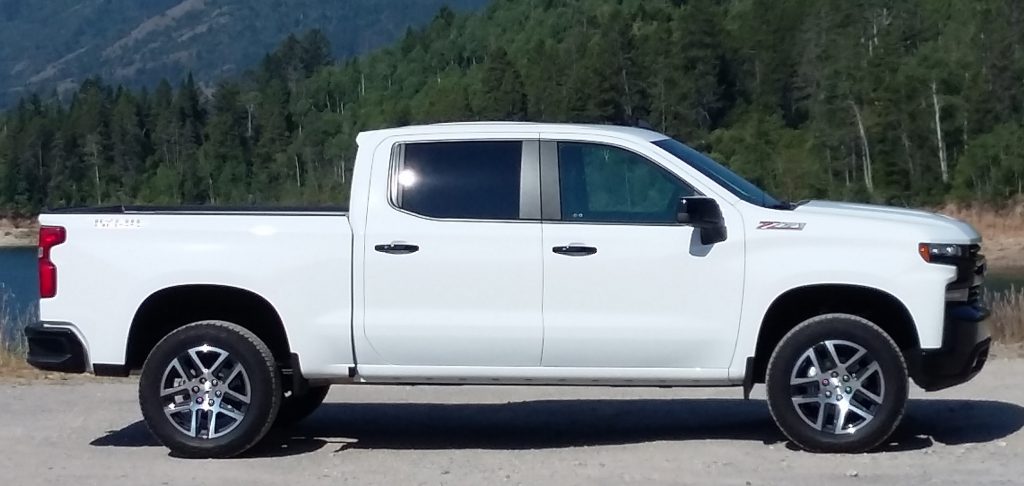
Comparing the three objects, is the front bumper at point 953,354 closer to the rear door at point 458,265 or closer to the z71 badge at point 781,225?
the z71 badge at point 781,225

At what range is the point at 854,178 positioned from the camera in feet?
257

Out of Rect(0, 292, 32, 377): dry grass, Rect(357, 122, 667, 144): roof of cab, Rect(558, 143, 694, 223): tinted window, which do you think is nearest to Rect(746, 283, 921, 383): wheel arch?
Rect(558, 143, 694, 223): tinted window

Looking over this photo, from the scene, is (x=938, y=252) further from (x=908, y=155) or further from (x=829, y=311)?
(x=908, y=155)

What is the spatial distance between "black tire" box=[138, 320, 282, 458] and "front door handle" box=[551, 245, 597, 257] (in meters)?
1.85

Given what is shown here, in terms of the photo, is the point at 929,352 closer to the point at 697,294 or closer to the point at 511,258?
the point at 697,294

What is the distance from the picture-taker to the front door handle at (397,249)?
9.28 metres

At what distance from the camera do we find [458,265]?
9.21 m

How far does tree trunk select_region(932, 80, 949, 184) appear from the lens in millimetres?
75312

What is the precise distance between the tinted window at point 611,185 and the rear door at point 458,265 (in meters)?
0.20

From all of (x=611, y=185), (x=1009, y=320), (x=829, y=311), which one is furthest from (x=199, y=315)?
(x=1009, y=320)

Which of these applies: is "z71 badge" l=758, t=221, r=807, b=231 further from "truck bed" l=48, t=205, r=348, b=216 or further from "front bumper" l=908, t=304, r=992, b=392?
"truck bed" l=48, t=205, r=348, b=216

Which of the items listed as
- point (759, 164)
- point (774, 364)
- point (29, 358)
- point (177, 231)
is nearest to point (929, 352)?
point (774, 364)

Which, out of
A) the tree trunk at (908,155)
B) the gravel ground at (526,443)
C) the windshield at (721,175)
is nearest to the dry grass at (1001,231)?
the tree trunk at (908,155)

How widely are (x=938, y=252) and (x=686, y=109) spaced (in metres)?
76.2
